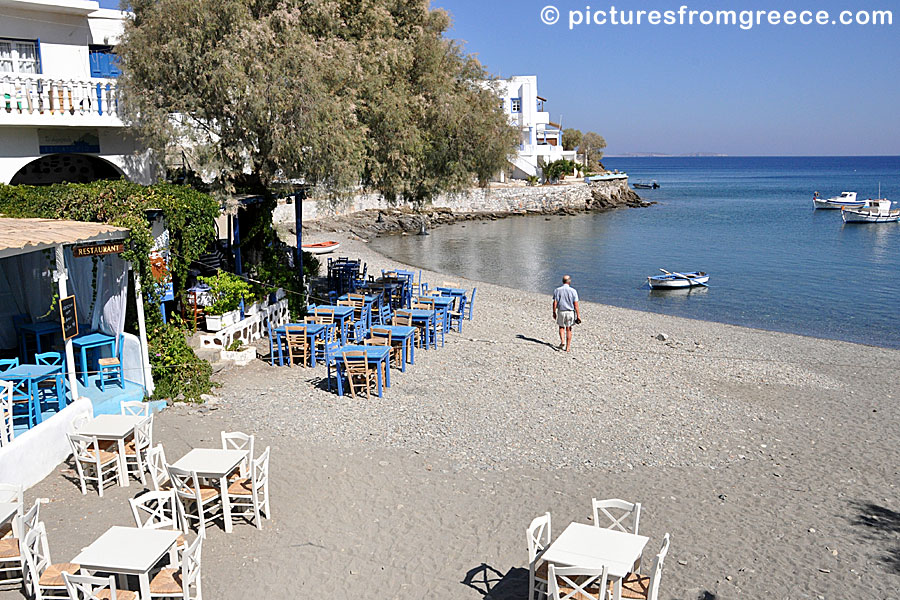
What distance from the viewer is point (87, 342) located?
1110cm

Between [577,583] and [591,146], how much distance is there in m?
107

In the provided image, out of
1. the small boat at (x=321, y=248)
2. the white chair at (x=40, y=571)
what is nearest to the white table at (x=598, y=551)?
the white chair at (x=40, y=571)

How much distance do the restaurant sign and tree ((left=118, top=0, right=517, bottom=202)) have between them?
466cm

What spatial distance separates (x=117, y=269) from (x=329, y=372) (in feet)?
12.3

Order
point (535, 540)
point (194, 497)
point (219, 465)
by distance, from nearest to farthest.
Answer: point (535, 540)
point (194, 497)
point (219, 465)

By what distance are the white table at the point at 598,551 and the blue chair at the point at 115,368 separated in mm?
7792

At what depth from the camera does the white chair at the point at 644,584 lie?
5.86 m

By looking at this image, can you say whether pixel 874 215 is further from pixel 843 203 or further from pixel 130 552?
pixel 130 552

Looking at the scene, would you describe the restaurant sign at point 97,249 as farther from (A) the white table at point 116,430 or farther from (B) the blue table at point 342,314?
(B) the blue table at point 342,314

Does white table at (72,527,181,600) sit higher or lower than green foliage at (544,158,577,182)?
lower

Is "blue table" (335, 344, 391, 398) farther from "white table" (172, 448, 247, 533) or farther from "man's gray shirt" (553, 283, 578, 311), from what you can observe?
"man's gray shirt" (553, 283, 578, 311)

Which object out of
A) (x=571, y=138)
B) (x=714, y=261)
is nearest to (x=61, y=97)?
(x=714, y=261)

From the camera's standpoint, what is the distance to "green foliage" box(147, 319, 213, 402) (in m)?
11.6

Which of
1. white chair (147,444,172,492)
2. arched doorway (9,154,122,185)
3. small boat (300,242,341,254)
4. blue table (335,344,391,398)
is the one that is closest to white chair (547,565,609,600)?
white chair (147,444,172,492)
